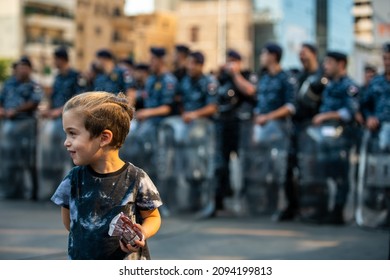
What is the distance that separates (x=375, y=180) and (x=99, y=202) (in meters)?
3.35

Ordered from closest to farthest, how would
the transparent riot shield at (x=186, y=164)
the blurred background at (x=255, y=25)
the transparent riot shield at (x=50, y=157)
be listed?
the blurred background at (x=255, y=25) → the transparent riot shield at (x=186, y=164) → the transparent riot shield at (x=50, y=157)

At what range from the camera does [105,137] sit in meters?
2.16

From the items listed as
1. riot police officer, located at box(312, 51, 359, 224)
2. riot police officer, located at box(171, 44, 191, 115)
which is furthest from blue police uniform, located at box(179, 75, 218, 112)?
riot police officer, located at box(312, 51, 359, 224)

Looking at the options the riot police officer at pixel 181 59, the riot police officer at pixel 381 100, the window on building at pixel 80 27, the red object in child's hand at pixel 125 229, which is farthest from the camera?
the window on building at pixel 80 27

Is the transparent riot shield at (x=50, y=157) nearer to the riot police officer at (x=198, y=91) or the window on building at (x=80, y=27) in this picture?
the riot police officer at (x=198, y=91)

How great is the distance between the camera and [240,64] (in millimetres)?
6492

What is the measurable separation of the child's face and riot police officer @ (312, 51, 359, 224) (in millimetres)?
3497

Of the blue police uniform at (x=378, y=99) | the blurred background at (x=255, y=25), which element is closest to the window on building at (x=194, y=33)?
the blurred background at (x=255, y=25)

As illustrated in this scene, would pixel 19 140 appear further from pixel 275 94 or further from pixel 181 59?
pixel 275 94

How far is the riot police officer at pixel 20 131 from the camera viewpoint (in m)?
6.97

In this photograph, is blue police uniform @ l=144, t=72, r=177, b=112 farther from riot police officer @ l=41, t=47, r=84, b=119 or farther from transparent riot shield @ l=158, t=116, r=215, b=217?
riot police officer @ l=41, t=47, r=84, b=119

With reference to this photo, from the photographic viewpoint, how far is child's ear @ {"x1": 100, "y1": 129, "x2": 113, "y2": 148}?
7.07 feet

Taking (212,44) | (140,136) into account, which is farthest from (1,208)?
(212,44)

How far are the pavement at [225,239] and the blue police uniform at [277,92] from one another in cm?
89
